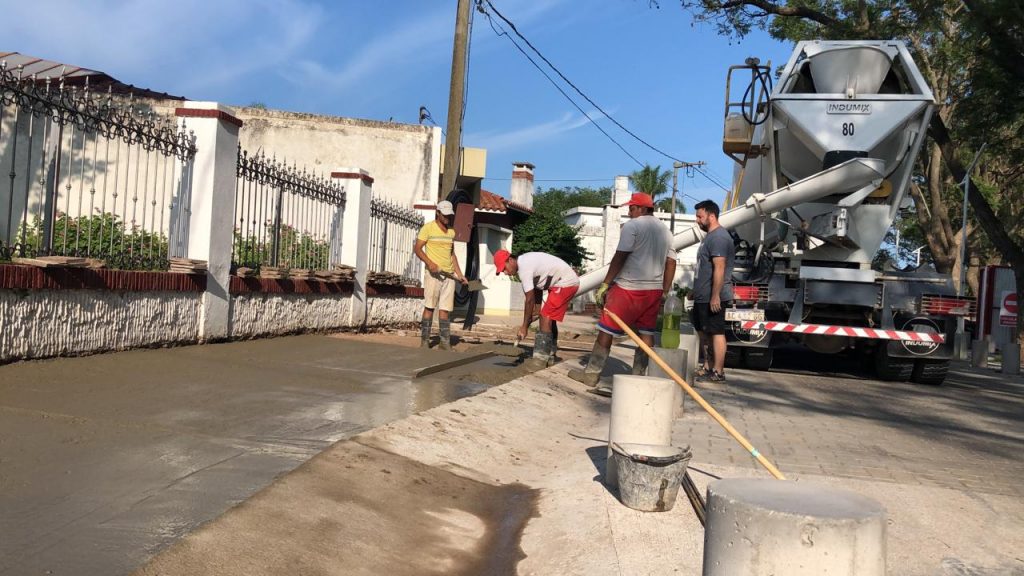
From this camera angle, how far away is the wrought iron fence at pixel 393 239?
44.5 ft

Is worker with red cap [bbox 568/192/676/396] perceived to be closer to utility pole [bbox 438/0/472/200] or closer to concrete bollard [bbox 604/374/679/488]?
concrete bollard [bbox 604/374/679/488]

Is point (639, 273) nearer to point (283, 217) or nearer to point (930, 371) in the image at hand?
point (283, 217)

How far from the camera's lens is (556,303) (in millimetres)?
10039

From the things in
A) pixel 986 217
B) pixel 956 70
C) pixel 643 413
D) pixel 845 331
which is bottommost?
pixel 643 413

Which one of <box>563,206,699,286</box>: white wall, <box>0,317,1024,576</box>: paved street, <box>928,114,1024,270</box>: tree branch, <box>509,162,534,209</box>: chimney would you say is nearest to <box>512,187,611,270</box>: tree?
<box>509,162,534,209</box>: chimney

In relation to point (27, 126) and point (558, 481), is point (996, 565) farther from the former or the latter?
point (27, 126)

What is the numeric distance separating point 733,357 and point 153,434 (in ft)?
31.2

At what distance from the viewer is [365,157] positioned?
19.9 metres

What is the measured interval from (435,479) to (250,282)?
4809 millimetres

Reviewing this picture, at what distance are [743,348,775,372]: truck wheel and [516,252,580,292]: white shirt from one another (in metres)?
3.92

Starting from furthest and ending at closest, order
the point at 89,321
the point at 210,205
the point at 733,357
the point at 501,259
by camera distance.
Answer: the point at 733,357, the point at 501,259, the point at 210,205, the point at 89,321

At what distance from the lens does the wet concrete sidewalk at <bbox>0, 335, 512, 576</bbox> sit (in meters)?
3.39

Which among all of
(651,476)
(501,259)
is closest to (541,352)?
(501,259)

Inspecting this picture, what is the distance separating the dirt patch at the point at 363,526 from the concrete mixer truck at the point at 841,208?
755 centimetres
